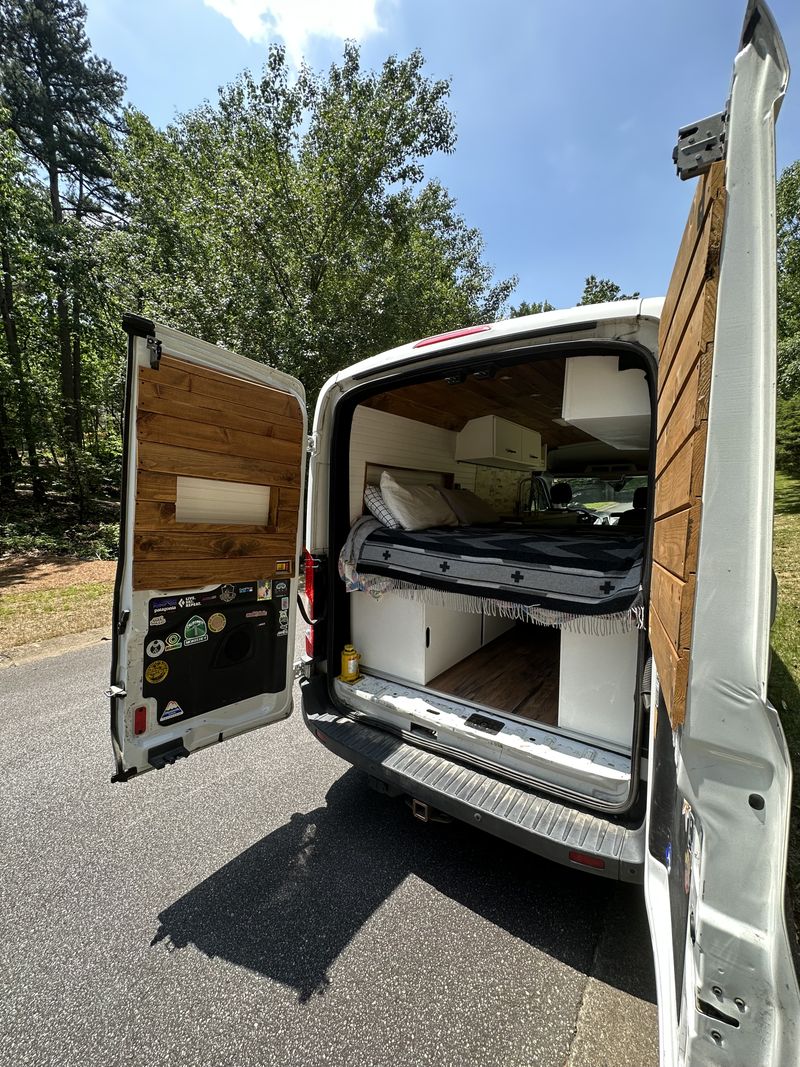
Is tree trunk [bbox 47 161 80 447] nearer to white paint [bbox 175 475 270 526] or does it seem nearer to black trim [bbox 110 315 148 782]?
white paint [bbox 175 475 270 526]

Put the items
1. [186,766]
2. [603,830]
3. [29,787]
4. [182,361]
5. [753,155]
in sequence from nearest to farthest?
1. [753,155]
2. [603,830]
3. [182,361]
4. [29,787]
5. [186,766]

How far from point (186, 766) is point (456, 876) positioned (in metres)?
1.75

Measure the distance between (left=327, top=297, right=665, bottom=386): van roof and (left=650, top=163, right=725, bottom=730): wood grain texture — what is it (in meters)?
0.29

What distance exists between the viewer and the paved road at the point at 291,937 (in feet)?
4.34

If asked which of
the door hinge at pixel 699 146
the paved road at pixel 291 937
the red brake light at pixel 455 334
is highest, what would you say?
the red brake light at pixel 455 334

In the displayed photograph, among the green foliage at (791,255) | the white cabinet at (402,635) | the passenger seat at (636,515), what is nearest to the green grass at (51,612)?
the white cabinet at (402,635)

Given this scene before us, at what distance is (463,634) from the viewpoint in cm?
292

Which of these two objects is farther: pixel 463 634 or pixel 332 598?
pixel 463 634

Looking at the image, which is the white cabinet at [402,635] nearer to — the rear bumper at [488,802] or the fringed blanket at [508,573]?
the fringed blanket at [508,573]

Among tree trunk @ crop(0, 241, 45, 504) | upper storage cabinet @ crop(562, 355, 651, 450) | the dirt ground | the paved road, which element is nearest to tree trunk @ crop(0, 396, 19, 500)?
tree trunk @ crop(0, 241, 45, 504)

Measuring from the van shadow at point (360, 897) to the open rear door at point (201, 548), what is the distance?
590mm

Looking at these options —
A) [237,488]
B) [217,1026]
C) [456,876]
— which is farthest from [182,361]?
[456,876]

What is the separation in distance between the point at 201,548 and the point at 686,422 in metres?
1.76

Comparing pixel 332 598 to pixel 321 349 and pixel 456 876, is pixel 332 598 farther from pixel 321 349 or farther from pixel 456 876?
pixel 321 349
